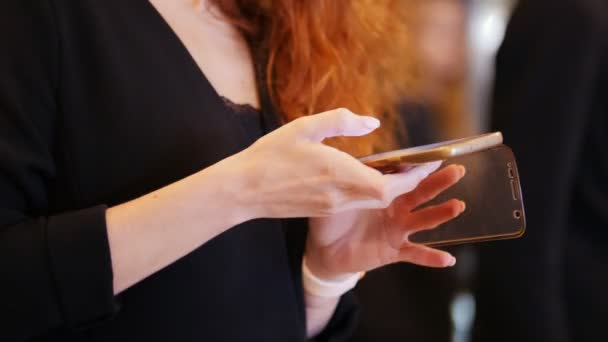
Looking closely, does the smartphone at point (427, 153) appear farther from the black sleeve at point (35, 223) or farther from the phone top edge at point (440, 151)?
the black sleeve at point (35, 223)

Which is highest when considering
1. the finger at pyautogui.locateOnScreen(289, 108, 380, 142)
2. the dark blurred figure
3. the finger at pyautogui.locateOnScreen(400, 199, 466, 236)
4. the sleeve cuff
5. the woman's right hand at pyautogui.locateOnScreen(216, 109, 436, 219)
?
the finger at pyautogui.locateOnScreen(289, 108, 380, 142)

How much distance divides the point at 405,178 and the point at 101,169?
0.93 ft

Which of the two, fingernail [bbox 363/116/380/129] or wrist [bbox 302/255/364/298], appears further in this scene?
wrist [bbox 302/255/364/298]

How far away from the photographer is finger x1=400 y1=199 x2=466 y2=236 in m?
0.66

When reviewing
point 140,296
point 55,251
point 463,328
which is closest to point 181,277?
point 140,296

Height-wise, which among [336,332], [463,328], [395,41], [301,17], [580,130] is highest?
[301,17]

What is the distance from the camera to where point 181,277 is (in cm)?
66

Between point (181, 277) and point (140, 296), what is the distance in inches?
1.7

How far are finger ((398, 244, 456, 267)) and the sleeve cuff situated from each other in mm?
323

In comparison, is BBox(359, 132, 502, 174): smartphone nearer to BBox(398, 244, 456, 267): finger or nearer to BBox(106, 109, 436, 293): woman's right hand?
BBox(106, 109, 436, 293): woman's right hand

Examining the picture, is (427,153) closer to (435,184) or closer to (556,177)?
(435,184)

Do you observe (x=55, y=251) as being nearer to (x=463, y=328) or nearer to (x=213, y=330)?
(x=213, y=330)

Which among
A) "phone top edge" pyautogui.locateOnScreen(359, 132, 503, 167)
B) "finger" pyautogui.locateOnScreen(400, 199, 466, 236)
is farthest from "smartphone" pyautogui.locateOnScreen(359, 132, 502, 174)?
"finger" pyautogui.locateOnScreen(400, 199, 466, 236)

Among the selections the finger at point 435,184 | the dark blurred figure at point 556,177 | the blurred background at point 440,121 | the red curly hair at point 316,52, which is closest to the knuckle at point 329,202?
the finger at point 435,184
